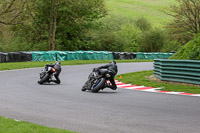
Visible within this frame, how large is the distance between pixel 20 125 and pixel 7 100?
4165 millimetres

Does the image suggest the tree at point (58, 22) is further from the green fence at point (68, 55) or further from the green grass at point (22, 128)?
the green grass at point (22, 128)

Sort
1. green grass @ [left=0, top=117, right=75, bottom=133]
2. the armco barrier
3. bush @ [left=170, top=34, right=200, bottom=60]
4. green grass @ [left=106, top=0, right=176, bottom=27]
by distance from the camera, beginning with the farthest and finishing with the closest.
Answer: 1. green grass @ [left=106, top=0, right=176, bottom=27]
2. bush @ [left=170, top=34, right=200, bottom=60]
3. the armco barrier
4. green grass @ [left=0, top=117, right=75, bottom=133]

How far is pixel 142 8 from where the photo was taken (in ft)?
497

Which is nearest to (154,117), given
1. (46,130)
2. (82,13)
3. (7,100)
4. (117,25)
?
(46,130)

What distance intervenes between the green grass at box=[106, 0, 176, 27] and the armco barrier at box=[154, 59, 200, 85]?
116305mm

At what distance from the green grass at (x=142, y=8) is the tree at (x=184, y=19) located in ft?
199

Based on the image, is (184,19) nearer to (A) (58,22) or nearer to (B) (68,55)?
(A) (58,22)

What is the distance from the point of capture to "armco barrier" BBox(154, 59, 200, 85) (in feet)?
48.8

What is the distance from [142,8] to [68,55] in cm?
11159

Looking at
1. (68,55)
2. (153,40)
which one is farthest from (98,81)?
(153,40)

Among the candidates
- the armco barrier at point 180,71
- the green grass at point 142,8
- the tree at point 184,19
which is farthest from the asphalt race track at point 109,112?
the green grass at point 142,8

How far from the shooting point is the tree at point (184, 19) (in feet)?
216

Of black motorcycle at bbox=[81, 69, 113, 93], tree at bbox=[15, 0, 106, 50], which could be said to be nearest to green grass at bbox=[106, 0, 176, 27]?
tree at bbox=[15, 0, 106, 50]

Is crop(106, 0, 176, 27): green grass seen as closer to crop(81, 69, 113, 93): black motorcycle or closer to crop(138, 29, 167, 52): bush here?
crop(138, 29, 167, 52): bush
